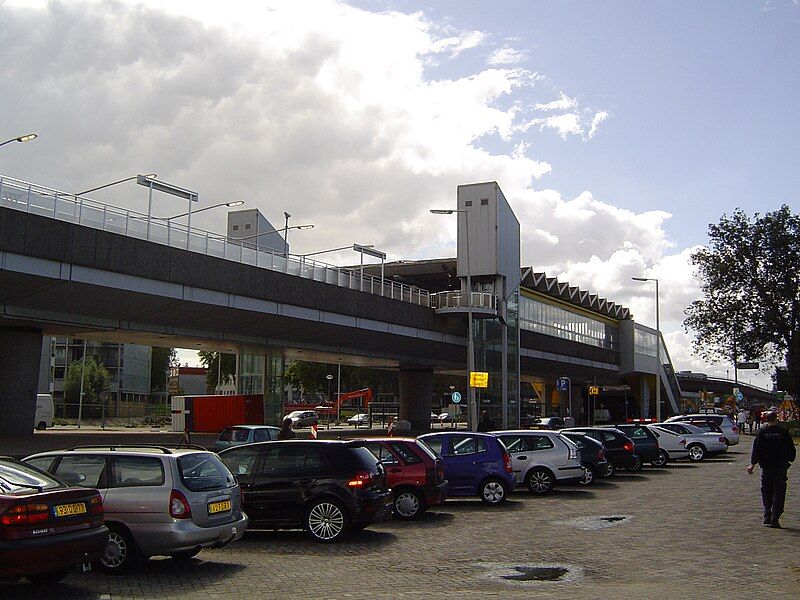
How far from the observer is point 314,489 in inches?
492

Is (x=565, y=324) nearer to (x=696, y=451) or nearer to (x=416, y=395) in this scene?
(x=416, y=395)

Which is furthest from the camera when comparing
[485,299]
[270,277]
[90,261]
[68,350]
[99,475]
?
[68,350]

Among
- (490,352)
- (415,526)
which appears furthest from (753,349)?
(415,526)

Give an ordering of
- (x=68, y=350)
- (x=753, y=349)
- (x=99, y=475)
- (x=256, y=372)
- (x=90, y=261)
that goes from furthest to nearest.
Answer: (x=68, y=350) < (x=753, y=349) < (x=256, y=372) < (x=90, y=261) < (x=99, y=475)

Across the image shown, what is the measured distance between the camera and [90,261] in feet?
91.6

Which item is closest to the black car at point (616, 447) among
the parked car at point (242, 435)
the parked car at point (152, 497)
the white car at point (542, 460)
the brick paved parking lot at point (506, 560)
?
the white car at point (542, 460)

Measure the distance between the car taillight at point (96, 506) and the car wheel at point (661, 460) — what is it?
21302 mm

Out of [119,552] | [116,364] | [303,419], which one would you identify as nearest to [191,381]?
[116,364]

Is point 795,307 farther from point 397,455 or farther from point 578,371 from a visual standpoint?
point 397,455

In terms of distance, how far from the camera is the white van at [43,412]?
2153 inches

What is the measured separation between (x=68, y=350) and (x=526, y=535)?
102 metres

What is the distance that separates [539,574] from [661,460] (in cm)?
1882

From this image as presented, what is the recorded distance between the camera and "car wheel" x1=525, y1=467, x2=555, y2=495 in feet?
64.0

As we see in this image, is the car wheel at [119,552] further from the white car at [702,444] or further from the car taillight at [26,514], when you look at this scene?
the white car at [702,444]
